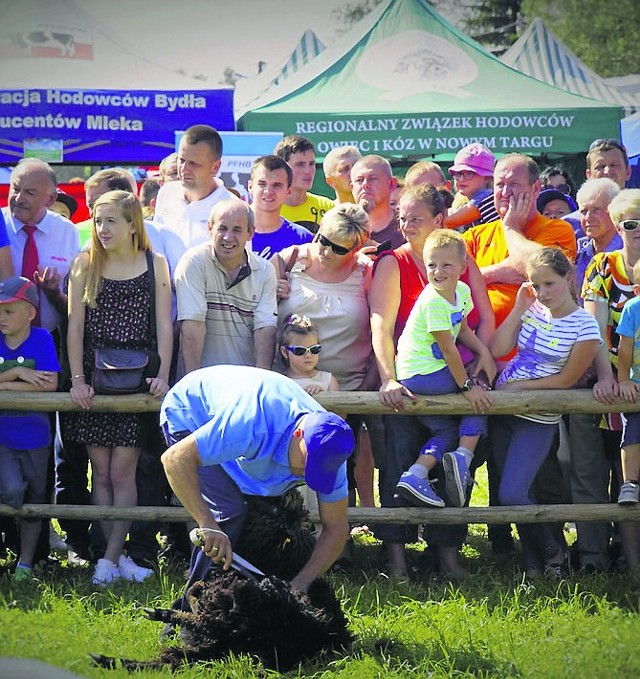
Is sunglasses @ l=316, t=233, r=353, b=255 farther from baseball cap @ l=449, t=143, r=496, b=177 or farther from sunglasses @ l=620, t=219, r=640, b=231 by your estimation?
baseball cap @ l=449, t=143, r=496, b=177

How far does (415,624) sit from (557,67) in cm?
1509

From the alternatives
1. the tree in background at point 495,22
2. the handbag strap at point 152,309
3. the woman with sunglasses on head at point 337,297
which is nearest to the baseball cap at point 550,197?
the woman with sunglasses on head at point 337,297

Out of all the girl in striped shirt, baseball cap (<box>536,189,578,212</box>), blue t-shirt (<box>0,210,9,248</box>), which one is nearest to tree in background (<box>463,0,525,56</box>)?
baseball cap (<box>536,189,578,212</box>)

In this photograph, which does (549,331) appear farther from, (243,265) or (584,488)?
(243,265)

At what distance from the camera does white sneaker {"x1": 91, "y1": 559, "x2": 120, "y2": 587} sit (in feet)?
18.4

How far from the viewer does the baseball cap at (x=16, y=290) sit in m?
5.73

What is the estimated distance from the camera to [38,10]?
59.3 feet

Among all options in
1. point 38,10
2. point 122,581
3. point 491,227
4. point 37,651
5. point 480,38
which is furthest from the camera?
point 480,38

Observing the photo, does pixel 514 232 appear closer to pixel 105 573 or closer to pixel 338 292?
pixel 338 292

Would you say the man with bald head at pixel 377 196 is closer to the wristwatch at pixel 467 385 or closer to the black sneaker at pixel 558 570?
the wristwatch at pixel 467 385

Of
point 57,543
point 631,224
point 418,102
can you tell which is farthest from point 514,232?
point 418,102

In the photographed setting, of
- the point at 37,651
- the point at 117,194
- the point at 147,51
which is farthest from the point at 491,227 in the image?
the point at 147,51

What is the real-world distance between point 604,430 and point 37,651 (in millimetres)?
3380

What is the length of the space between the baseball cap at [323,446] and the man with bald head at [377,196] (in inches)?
109
